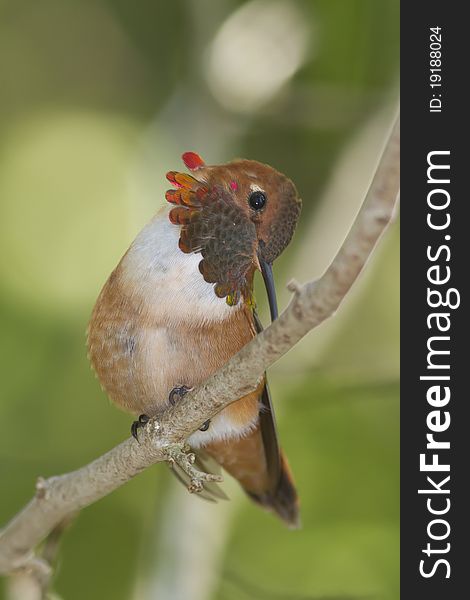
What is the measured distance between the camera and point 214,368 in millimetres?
2145

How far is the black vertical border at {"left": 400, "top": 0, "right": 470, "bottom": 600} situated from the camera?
2049 mm

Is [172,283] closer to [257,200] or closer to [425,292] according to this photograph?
[257,200]

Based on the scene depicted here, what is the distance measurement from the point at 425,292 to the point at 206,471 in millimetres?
898

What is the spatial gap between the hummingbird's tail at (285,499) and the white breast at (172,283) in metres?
0.69

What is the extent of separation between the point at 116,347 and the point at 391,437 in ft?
5.77

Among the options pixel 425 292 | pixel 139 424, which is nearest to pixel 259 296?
pixel 139 424

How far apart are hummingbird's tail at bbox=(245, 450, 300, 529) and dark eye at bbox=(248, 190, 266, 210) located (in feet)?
2.80

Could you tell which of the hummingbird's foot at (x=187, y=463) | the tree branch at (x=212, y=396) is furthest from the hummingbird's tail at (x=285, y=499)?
the hummingbird's foot at (x=187, y=463)

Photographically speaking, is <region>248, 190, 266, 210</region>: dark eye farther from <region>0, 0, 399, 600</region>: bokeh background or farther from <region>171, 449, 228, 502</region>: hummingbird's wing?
<region>0, 0, 399, 600</region>: bokeh background

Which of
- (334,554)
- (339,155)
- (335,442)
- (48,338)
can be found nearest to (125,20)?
(339,155)

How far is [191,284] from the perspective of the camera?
2068mm

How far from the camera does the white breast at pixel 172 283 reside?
2064 mm

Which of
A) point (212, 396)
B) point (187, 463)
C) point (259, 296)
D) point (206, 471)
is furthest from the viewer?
point (259, 296)

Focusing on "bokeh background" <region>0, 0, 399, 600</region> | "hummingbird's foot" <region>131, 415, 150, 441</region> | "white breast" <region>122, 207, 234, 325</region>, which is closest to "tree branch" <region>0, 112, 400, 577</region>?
"hummingbird's foot" <region>131, 415, 150, 441</region>
